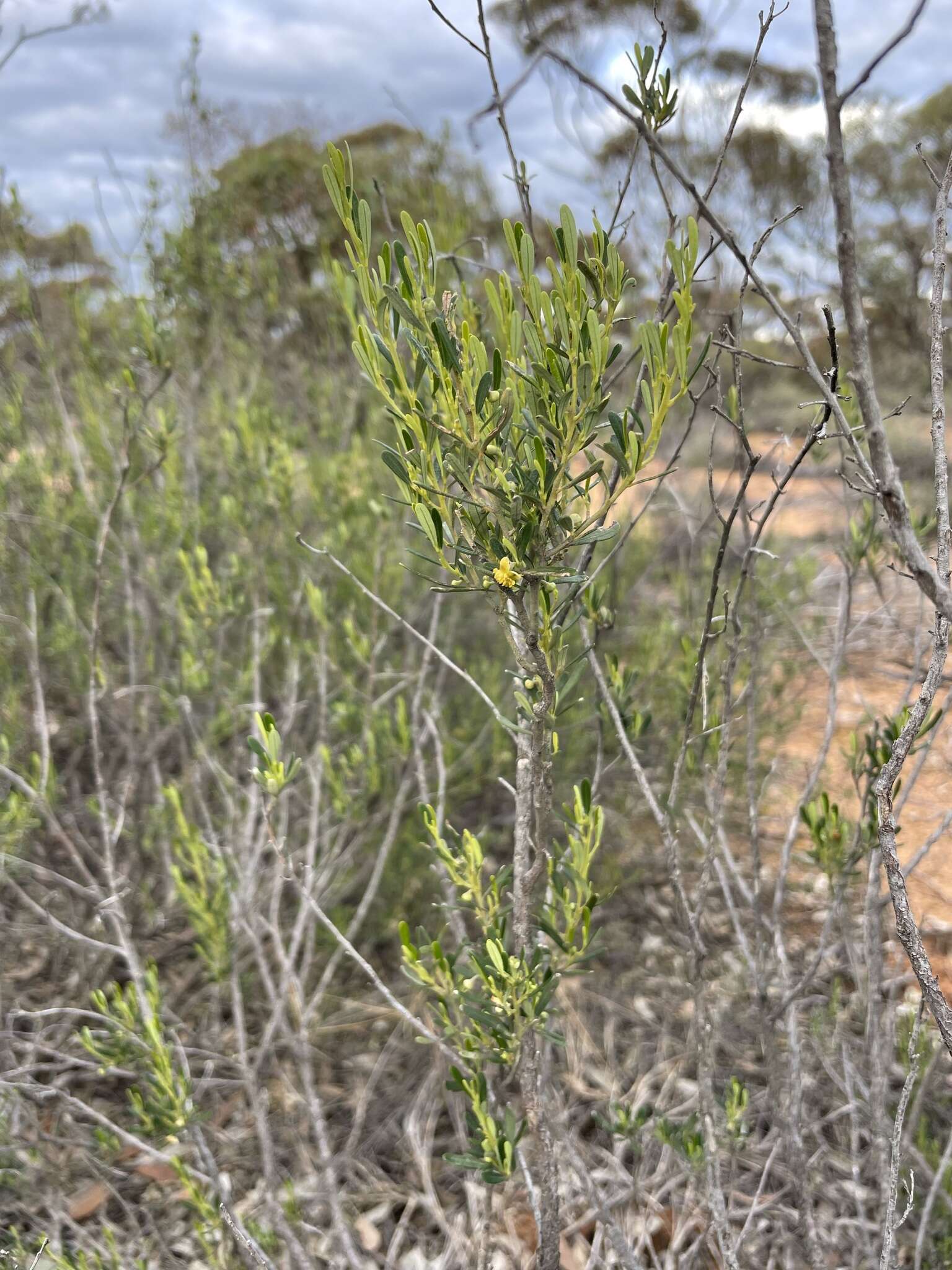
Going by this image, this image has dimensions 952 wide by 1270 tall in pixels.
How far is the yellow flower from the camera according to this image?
887 millimetres

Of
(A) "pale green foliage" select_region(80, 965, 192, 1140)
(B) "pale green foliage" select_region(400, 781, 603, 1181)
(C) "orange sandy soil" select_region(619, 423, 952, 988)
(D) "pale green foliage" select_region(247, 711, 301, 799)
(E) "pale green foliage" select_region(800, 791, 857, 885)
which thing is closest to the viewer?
(B) "pale green foliage" select_region(400, 781, 603, 1181)

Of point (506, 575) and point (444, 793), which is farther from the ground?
point (506, 575)

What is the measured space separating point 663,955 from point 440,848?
183cm

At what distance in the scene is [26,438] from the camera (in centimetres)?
306

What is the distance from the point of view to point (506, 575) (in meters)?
0.89

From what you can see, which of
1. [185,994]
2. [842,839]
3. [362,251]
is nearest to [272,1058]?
[185,994]

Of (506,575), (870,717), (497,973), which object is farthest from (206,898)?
(870,717)

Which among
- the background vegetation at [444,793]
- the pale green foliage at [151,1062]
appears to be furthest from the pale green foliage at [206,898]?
the pale green foliage at [151,1062]

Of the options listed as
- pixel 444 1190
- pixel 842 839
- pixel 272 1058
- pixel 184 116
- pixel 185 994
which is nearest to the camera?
pixel 842 839

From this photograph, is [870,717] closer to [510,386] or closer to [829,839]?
[829,839]

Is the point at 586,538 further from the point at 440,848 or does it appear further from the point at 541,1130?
the point at 541,1130

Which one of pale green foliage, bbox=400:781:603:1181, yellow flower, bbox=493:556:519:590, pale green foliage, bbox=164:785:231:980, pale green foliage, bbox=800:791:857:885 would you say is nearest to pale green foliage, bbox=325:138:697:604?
yellow flower, bbox=493:556:519:590

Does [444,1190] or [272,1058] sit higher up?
[272,1058]

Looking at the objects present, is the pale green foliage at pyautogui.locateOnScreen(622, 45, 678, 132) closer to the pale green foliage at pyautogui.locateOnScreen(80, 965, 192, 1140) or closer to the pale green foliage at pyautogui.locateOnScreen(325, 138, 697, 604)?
the pale green foliage at pyautogui.locateOnScreen(325, 138, 697, 604)
